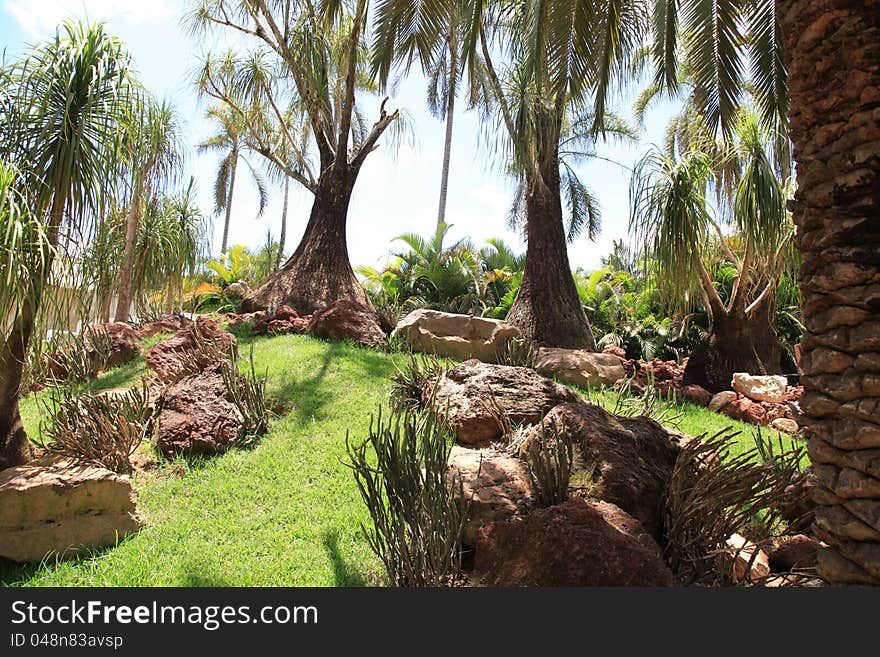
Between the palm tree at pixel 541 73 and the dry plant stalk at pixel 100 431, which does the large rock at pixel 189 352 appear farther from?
the palm tree at pixel 541 73

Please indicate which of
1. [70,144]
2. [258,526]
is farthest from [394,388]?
[70,144]

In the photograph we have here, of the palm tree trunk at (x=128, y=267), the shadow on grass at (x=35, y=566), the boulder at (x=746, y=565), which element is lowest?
the shadow on grass at (x=35, y=566)

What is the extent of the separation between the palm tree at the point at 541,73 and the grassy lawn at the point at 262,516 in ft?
13.0

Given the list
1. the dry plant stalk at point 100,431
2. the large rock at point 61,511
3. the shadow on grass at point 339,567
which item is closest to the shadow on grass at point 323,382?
the dry plant stalk at point 100,431

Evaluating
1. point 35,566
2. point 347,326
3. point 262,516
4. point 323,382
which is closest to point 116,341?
point 347,326

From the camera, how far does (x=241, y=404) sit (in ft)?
20.6

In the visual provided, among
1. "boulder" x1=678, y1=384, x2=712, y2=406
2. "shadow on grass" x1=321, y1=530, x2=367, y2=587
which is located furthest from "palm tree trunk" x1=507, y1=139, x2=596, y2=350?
"shadow on grass" x1=321, y1=530, x2=367, y2=587

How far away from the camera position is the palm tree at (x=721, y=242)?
8.83 meters

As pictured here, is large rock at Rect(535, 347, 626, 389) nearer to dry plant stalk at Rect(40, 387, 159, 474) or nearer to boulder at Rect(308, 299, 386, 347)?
boulder at Rect(308, 299, 386, 347)

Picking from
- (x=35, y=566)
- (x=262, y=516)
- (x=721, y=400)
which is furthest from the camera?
(x=721, y=400)

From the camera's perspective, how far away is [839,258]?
2.98 metres

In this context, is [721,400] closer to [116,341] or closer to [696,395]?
[696,395]

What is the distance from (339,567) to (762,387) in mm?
7518

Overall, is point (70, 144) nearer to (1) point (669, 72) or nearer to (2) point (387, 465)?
(2) point (387, 465)
